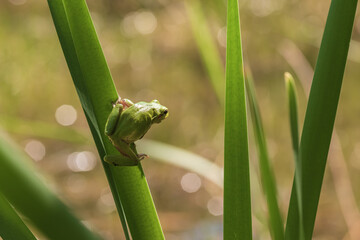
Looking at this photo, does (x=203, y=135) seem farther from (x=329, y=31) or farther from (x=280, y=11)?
(x=329, y=31)

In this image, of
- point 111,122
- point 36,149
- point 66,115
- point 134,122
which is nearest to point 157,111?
point 134,122

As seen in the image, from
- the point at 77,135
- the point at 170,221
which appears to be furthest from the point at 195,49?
the point at 77,135

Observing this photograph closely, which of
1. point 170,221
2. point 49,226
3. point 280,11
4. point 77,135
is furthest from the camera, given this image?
point 280,11

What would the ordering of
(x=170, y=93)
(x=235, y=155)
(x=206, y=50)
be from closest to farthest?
1. (x=235, y=155)
2. (x=206, y=50)
3. (x=170, y=93)

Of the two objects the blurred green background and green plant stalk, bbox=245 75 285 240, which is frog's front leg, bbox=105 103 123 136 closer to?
green plant stalk, bbox=245 75 285 240

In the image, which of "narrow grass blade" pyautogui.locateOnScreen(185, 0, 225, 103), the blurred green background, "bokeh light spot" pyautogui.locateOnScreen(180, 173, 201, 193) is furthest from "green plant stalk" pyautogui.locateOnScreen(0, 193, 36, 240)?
"bokeh light spot" pyautogui.locateOnScreen(180, 173, 201, 193)

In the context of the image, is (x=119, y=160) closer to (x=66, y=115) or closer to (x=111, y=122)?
(x=111, y=122)
